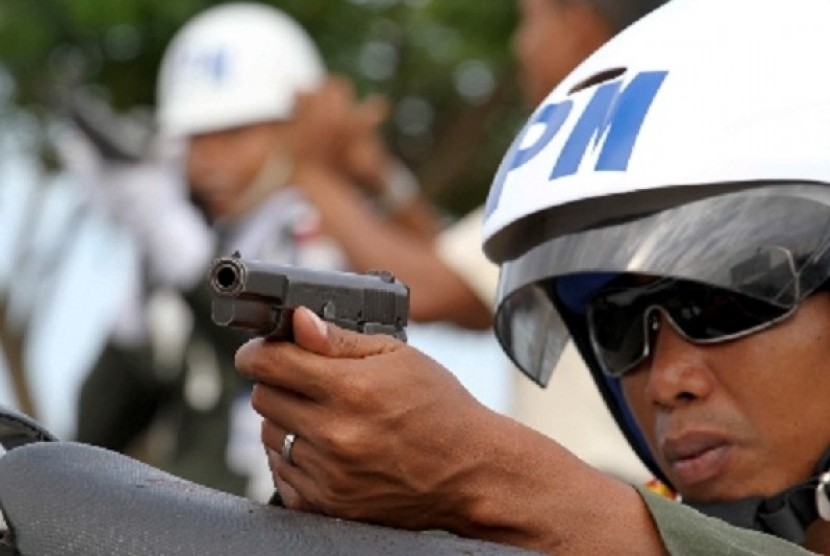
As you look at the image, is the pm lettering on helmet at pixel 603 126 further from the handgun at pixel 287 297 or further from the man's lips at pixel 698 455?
the handgun at pixel 287 297

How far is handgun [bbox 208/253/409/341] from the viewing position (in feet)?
6.48

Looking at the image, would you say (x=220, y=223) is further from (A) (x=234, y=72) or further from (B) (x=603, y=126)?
(B) (x=603, y=126)

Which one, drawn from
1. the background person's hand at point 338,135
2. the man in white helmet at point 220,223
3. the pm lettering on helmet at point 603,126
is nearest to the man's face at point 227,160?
the man in white helmet at point 220,223

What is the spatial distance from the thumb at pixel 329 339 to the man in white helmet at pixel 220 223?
13.2 feet

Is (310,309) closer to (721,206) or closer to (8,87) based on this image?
(721,206)

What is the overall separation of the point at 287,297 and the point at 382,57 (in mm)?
11451

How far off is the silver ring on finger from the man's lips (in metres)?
0.86

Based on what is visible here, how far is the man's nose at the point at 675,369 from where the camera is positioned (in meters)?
2.90

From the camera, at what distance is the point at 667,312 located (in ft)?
9.73

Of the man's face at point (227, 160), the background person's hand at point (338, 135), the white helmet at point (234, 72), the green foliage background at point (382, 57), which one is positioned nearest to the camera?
the background person's hand at point (338, 135)

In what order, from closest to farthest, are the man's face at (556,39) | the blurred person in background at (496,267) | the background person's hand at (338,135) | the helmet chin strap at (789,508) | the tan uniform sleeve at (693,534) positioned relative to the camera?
the tan uniform sleeve at (693,534)
the helmet chin strap at (789,508)
the blurred person in background at (496,267)
the man's face at (556,39)
the background person's hand at (338,135)

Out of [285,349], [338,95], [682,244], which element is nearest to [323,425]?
[285,349]

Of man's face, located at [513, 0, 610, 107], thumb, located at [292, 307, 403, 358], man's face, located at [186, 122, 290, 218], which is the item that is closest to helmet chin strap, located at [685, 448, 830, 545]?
thumb, located at [292, 307, 403, 358]

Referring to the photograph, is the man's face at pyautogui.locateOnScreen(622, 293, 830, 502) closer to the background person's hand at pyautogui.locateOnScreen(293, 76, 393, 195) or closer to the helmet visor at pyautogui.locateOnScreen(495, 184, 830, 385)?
the helmet visor at pyautogui.locateOnScreen(495, 184, 830, 385)
